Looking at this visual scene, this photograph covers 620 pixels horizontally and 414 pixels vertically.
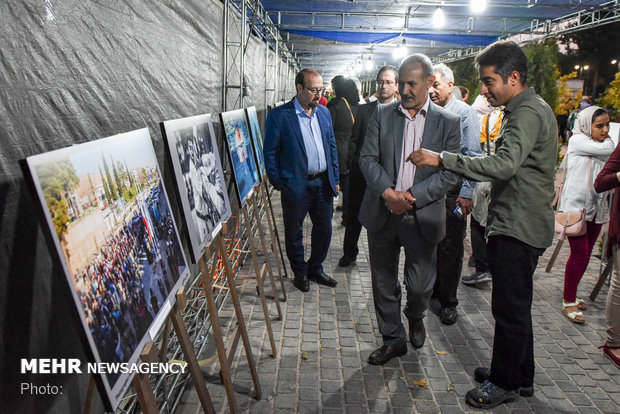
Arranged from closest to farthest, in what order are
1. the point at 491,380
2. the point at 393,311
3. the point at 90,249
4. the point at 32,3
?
the point at 90,249
the point at 32,3
the point at 491,380
the point at 393,311

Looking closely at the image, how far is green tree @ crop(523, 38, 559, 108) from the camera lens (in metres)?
11.5

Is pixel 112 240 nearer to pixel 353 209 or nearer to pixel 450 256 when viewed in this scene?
pixel 450 256

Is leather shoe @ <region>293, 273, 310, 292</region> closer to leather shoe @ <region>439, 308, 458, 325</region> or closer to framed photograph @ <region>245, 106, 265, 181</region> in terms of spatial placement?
framed photograph @ <region>245, 106, 265, 181</region>

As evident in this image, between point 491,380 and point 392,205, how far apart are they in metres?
1.32

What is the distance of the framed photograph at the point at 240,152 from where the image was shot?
3844 mm

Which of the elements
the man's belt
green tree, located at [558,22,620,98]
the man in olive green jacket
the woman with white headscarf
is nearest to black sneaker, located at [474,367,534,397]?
the man in olive green jacket

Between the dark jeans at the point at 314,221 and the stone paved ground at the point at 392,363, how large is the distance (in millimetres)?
313

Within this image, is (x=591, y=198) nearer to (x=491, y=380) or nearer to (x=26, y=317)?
(x=491, y=380)

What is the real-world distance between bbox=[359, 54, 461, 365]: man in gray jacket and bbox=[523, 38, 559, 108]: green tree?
31.0ft

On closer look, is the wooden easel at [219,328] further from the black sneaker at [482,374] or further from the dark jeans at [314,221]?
the dark jeans at [314,221]

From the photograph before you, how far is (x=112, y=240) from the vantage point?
1566 millimetres

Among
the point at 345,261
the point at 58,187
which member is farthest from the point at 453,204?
the point at 58,187

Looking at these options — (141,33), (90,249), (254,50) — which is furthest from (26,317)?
(254,50)

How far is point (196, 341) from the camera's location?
137 inches
